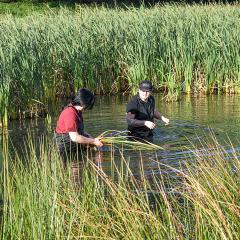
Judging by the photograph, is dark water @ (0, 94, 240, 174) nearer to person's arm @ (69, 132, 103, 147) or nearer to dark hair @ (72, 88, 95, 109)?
person's arm @ (69, 132, 103, 147)

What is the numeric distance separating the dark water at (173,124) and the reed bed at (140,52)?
0.61 metres

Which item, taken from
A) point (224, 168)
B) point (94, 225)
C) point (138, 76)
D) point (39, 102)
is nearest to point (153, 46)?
point (138, 76)

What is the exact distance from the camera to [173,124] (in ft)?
44.8

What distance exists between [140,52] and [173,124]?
13.2 feet

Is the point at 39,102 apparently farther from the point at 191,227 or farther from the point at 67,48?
the point at 191,227

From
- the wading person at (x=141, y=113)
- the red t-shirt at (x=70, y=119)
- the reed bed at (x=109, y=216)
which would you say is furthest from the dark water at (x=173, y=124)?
the reed bed at (x=109, y=216)

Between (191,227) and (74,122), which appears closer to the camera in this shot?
(191,227)

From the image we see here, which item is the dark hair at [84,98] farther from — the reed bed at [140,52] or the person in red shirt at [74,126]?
the reed bed at [140,52]

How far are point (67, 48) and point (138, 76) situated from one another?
1960 millimetres

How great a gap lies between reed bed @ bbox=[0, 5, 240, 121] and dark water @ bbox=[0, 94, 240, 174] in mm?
611

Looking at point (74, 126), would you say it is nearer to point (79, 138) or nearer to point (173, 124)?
point (79, 138)

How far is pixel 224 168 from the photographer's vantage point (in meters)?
6.63

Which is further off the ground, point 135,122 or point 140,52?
point 140,52


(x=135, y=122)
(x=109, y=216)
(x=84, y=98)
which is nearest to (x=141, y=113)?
(x=135, y=122)
